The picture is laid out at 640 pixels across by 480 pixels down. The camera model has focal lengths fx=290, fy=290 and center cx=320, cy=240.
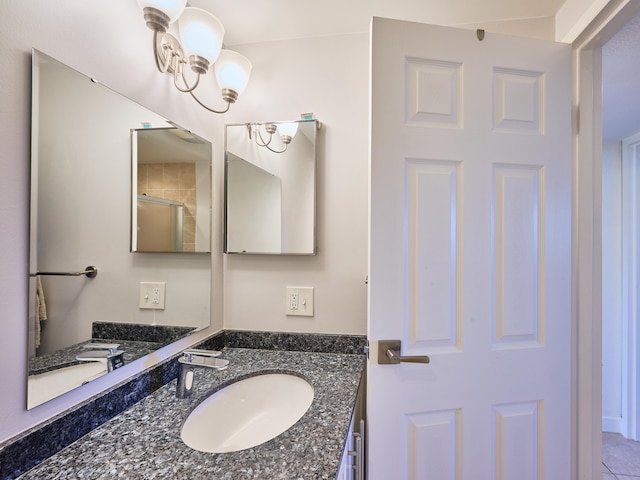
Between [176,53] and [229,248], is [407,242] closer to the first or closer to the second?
[229,248]

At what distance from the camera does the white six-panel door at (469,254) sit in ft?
3.18

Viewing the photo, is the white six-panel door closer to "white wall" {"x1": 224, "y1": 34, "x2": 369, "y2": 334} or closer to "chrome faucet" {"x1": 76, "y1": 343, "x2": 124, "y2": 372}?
"white wall" {"x1": 224, "y1": 34, "x2": 369, "y2": 334}

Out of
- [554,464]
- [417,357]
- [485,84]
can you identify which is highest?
[485,84]

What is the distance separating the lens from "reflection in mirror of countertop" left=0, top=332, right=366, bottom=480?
598mm

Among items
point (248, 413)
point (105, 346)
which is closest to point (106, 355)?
point (105, 346)

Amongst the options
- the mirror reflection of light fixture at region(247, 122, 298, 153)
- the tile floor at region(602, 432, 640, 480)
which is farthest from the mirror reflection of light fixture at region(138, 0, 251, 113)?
the tile floor at region(602, 432, 640, 480)

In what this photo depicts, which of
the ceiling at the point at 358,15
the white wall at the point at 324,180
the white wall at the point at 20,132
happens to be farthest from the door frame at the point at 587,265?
the white wall at the point at 20,132

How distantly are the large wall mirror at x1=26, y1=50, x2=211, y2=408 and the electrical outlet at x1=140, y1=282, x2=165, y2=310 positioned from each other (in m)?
0.01

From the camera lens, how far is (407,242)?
0.98m

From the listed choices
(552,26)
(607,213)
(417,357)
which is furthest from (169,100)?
(607,213)

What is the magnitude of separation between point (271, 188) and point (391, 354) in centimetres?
87

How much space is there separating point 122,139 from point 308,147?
0.71 m

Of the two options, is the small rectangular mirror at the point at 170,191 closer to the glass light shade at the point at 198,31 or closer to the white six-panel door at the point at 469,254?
the glass light shade at the point at 198,31

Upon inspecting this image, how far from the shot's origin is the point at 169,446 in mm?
681
